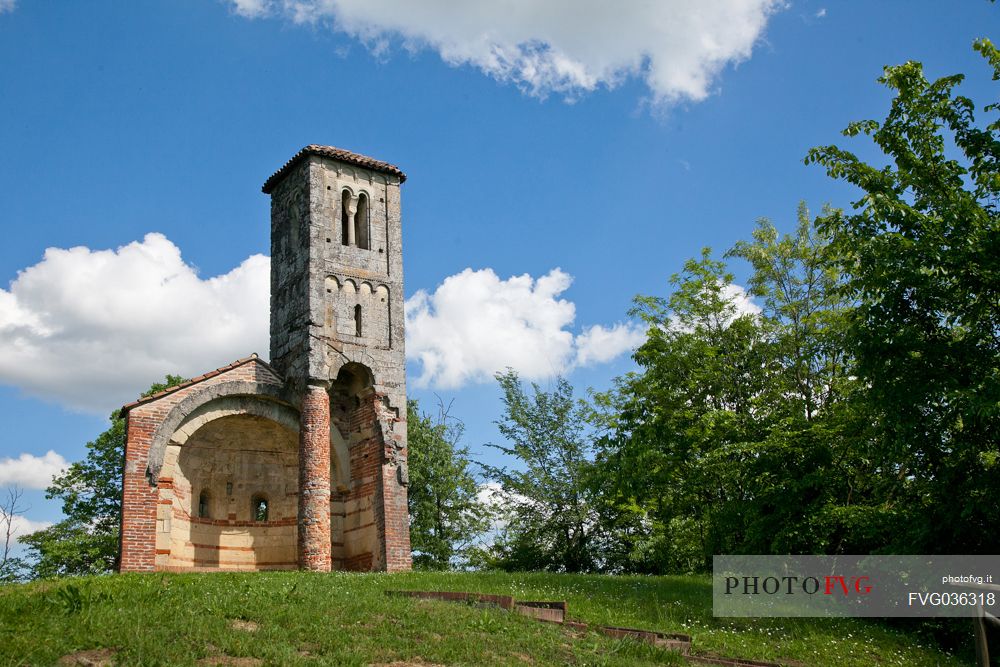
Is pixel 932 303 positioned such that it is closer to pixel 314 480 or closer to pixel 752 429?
pixel 752 429

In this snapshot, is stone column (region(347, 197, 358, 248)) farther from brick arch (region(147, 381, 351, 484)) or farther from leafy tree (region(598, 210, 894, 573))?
leafy tree (region(598, 210, 894, 573))

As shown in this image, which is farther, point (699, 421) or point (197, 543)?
point (197, 543)

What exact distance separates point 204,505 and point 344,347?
19.5 ft

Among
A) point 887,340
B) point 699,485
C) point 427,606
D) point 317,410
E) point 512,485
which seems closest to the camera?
point 427,606

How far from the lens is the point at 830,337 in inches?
747

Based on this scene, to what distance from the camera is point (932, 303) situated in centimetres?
1457

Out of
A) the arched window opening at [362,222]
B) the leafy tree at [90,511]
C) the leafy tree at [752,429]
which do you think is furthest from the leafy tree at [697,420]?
the leafy tree at [90,511]

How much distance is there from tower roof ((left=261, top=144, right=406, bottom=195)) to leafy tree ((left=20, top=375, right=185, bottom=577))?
11.4 meters

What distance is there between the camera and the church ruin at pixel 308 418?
22406 millimetres

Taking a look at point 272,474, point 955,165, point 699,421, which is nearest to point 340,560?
point 272,474

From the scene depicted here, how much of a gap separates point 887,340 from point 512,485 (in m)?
20.9

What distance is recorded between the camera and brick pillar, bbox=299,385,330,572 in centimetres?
2195

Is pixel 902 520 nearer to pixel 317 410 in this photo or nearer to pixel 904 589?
pixel 904 589

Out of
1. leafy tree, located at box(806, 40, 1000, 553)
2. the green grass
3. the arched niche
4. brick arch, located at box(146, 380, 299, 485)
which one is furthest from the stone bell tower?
leafy tree, located at box(806, 40, 1000, 553)
